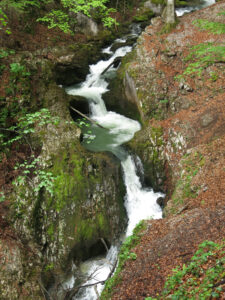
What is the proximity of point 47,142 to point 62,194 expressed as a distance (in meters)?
2.16

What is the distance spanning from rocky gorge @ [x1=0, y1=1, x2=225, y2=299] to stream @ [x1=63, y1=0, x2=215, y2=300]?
40 centimetres

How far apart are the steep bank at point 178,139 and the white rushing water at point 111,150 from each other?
72cm

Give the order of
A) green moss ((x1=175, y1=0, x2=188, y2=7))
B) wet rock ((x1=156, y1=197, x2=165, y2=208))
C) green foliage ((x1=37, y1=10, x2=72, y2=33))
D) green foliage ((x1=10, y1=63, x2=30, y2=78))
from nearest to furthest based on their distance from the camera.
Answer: green foliage ((x1=10, y1=63, x2=30, y2=78))
wet rock ((x1=156, y1=197, x2=165, y2=208))
green foliage ((x1=37, y1=10, x2=72, y2=33))
green moss ((x1=175, y1=0, x2=188, y2=7))

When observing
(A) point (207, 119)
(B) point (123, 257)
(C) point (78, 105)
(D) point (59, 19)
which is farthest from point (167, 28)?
(B) point (123, 257)

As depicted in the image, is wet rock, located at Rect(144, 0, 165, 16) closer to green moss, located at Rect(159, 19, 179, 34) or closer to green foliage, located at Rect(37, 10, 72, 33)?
green moss, located at Rect(159, 19, 179, 34)

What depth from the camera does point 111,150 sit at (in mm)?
9883

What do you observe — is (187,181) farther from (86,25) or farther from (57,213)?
(86,25)

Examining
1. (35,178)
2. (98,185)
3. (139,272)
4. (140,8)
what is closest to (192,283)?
(139,272)

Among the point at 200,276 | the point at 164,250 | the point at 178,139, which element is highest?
the point at 178,139

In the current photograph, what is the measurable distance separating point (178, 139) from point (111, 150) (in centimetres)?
302

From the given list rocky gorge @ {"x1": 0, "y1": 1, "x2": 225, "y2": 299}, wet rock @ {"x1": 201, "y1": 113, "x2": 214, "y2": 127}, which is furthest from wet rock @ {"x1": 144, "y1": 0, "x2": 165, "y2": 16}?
wet rock @ {"x1": 201, "y1": 113, "x2": 214, "y2": 127}

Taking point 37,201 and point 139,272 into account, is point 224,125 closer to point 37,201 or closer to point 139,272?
point 139,272

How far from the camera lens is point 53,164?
25.8 ft

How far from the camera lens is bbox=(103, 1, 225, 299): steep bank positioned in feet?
15.3
